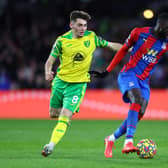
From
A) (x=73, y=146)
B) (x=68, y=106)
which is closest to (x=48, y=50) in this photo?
(x=73, y=146)

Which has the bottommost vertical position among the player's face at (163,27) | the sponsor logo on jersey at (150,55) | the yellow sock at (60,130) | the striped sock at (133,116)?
the yellow sock at (60,130)

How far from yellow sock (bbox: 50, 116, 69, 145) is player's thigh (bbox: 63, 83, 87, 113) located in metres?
0.22

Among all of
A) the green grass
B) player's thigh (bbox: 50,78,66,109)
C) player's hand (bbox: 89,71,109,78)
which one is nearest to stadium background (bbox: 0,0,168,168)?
the green grass

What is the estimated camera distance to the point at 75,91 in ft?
30.8

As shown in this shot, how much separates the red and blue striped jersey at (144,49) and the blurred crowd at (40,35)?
→ 36.6 feet

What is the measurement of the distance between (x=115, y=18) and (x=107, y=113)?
6.18m

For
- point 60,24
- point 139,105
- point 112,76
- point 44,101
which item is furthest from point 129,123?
point 60,24

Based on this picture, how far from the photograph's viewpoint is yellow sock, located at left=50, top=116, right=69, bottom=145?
29.0 ft

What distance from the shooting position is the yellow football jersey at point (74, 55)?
9.38 m

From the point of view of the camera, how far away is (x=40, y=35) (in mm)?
22781

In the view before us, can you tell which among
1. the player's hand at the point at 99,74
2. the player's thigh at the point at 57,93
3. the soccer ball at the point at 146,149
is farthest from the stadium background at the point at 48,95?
→ the player's hand at the point at 99,74

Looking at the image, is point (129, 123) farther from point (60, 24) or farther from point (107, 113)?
point (60, 24)

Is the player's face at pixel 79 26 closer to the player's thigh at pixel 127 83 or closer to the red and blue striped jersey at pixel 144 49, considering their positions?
the red and blue striped jersey at pixel 144 49

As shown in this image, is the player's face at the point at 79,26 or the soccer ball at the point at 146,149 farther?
the player's face at the point at 79,26
